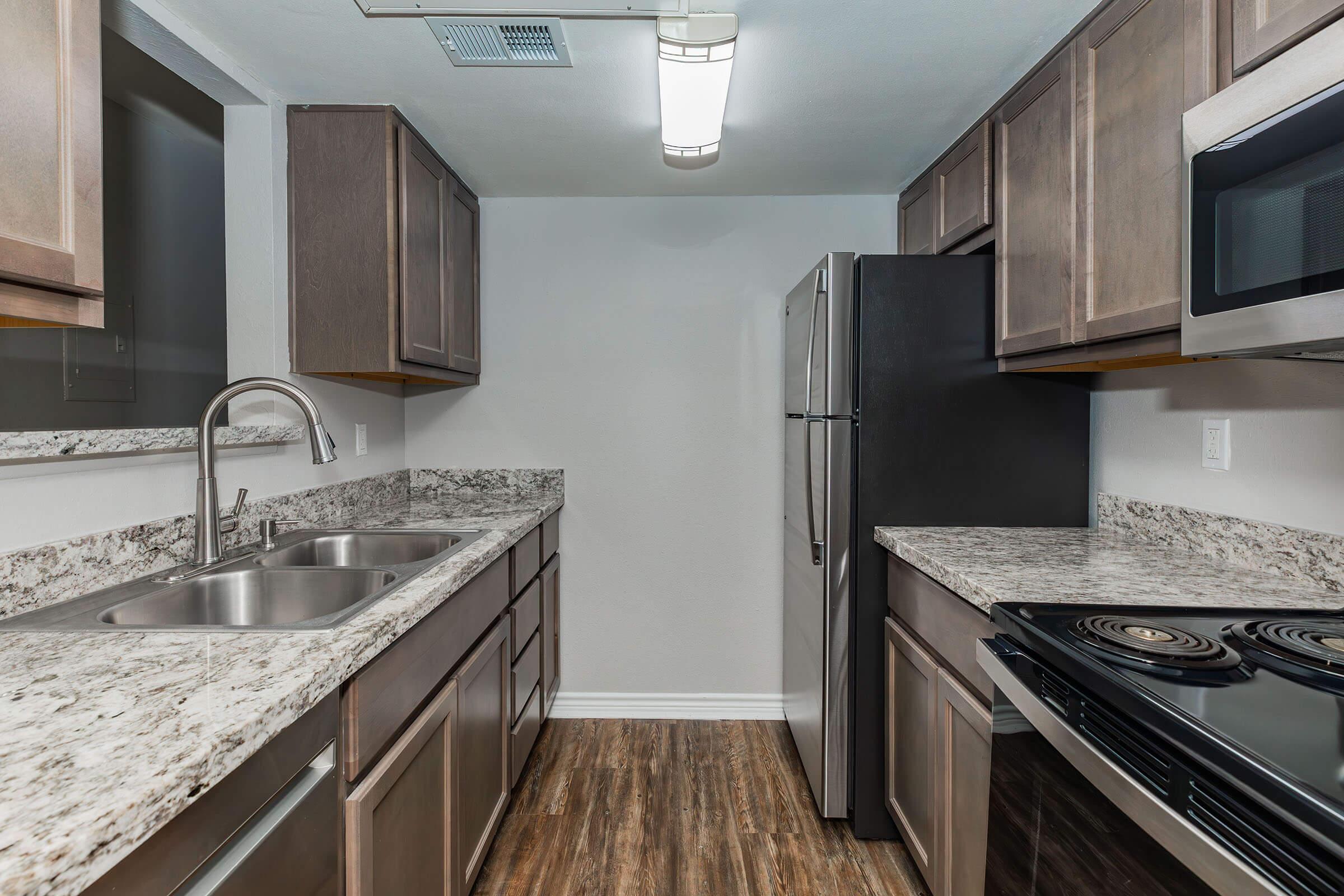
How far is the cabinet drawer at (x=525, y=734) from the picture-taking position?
6.70ft

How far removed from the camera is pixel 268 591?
143 centimetres

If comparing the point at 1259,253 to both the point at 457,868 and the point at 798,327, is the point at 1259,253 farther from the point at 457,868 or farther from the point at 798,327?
the point at 457,868

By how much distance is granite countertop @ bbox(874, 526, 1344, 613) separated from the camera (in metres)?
1.21

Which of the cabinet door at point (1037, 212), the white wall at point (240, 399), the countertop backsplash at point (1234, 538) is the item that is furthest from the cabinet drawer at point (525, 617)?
the countertop backsplash at point (1234, 538)

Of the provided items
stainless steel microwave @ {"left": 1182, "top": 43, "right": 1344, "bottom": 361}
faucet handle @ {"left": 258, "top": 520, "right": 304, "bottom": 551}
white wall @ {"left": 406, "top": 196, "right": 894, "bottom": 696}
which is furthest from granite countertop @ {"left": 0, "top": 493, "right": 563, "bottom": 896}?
white wall @ {"left": 406, "top": 196, "right": 894, "bottom": 696}

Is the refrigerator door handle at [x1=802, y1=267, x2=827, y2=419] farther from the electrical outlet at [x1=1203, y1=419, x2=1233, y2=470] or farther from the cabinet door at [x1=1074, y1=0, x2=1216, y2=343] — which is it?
the electrical outlet at [x1=1203, y1=419, x2=1233, y2=470]

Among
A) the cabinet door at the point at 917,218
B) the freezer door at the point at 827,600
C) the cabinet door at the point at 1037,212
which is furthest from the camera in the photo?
the cabinet door at the point at 917,218

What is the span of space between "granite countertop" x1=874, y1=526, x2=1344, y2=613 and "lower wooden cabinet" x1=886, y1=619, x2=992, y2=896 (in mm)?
240

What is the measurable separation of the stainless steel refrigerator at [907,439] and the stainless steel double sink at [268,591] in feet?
3.66

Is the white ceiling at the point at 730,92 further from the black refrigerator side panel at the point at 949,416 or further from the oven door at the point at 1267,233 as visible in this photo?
the oven door at the point at 1267,233

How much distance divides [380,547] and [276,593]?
44cm

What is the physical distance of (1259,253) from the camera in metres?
0.96

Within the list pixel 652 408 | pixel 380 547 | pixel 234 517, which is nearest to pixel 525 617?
pixel 380 547

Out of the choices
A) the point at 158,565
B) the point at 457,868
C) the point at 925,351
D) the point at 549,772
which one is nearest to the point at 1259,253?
the point at 925,351
